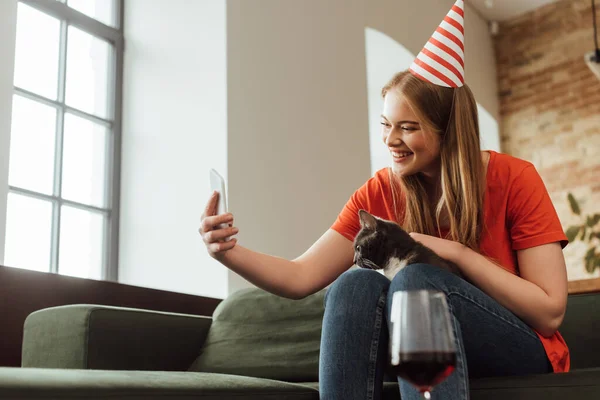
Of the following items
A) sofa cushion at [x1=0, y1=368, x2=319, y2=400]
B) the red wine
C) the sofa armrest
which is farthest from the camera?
the sofa armrest

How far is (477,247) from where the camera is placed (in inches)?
59.8

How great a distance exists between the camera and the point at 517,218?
1.50m


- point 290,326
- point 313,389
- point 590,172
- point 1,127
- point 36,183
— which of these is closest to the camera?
point 313,389

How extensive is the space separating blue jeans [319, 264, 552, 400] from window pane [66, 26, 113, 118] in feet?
6.71

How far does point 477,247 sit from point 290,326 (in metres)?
0.74

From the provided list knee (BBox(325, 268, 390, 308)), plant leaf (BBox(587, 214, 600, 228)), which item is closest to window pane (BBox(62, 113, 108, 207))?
knee (BBox(325, 268, 390, 308))

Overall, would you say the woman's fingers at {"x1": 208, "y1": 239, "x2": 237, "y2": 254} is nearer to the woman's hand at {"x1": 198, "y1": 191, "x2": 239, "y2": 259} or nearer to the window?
the woman's hand at {"x1": 198, "y1": 191, "x2": 239, "y2": 259}

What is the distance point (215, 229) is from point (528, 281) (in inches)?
24.0

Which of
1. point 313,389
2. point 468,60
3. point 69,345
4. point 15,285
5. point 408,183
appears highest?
point 468,60

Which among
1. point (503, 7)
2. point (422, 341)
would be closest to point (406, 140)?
point (422, 341)

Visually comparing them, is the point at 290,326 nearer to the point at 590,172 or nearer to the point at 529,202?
the point at 529,202

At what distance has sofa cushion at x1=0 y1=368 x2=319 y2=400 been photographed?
112 cm

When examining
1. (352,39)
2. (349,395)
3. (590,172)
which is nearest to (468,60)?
(590,172)

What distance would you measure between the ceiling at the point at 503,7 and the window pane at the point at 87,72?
3.22m
